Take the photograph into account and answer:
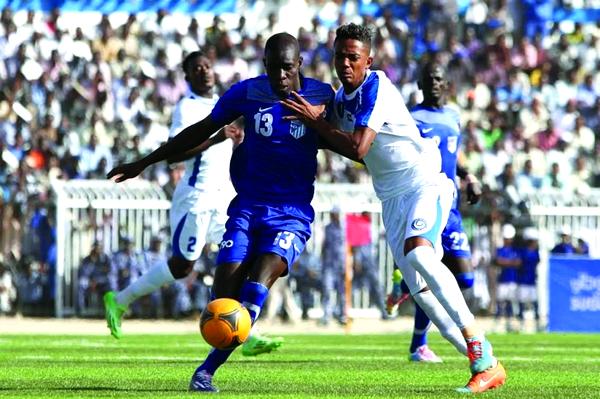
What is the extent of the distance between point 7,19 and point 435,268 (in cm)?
2066

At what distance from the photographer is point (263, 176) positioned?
976 cm

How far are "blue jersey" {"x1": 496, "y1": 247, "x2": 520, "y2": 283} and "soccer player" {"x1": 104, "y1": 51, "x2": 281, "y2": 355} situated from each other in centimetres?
1078

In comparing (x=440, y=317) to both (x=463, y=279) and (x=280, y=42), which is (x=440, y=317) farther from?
(x=463, y=279)

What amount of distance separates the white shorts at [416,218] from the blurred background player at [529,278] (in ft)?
46.3

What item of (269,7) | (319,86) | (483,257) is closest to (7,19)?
(269,7)

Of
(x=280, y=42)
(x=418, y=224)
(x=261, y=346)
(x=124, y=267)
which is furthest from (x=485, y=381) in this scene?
(x=124, y=267)

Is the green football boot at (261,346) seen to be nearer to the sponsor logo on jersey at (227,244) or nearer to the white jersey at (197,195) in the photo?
the white jersey at (197,195)

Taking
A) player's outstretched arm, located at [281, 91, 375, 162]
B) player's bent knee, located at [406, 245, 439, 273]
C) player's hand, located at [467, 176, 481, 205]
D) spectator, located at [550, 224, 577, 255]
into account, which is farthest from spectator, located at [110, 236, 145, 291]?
player's outstretched arm, located at [281, 91, 375, 162]

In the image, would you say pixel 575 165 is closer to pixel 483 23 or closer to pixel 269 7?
pixel 483 23

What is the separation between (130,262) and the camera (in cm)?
2470

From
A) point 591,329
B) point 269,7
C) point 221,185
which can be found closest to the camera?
point 221,185

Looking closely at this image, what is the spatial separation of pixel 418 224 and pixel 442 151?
3.64 meters

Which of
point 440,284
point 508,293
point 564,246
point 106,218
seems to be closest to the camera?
point 440,284

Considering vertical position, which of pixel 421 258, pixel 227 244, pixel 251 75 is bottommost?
pixel 421 258
